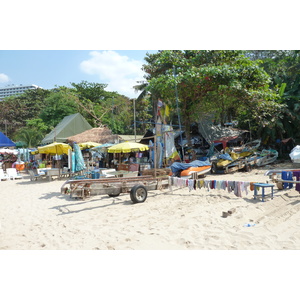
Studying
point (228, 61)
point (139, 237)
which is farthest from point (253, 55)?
point (139, 237)

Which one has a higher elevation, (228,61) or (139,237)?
(228,61)

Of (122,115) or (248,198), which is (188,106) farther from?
(122,115)

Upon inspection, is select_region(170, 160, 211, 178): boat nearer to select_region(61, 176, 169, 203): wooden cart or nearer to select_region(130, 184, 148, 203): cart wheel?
select_region(61, 176, 169, 203): wooden cart

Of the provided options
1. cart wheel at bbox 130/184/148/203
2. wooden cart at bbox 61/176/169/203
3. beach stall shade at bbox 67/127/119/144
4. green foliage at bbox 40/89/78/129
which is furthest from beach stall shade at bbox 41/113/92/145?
cart wheel at bbox 130/184/148/203

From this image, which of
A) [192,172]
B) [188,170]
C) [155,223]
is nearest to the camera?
[155,223]

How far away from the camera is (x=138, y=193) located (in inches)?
327

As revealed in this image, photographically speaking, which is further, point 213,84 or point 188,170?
point 213,84

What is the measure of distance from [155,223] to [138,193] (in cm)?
224

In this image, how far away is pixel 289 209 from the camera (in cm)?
668

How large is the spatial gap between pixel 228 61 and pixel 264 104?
377 cm

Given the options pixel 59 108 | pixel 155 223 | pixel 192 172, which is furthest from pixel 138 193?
pixel 59 108

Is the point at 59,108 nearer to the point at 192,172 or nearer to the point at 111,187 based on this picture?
the point at 192,172

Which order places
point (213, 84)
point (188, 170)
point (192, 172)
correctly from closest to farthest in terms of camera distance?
point (192, 172) → point (188, 170) → point (213, 84)

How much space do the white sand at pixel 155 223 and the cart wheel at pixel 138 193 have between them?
220 mm
